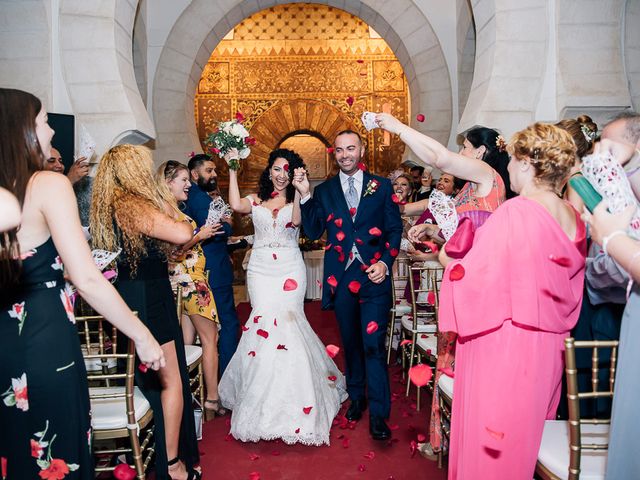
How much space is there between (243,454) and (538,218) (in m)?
2.30

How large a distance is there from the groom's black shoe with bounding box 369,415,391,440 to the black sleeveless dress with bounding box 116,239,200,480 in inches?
52.3

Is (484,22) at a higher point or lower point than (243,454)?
higher

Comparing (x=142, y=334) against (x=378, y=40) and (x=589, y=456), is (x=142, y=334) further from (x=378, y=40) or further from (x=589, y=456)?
(x=378, y=40)

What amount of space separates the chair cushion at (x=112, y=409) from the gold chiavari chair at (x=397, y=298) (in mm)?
2443

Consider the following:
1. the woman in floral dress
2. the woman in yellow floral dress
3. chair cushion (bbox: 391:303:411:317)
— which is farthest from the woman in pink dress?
chair cushion (bbox: 391:303:411:317)

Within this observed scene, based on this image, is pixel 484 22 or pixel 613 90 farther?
pixel 484 22

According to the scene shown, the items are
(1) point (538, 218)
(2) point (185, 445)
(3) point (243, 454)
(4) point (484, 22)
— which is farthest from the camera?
(4) point (484, 22)

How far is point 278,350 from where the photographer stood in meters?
3.69

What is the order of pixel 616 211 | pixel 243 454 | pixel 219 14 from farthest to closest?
pixel 219 14 < pixel 243 454 < pixel 616 211

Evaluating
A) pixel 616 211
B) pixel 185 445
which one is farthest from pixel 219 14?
pixel 616 211

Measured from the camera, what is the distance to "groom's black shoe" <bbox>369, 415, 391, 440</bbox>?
3.48 meters

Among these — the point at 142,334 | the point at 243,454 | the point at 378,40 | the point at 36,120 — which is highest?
the point at 378,40

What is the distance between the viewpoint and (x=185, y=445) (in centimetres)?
293

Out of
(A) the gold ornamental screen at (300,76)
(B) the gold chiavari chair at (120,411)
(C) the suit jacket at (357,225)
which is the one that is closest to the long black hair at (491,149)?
(C) the suit jacket at (357,225)
